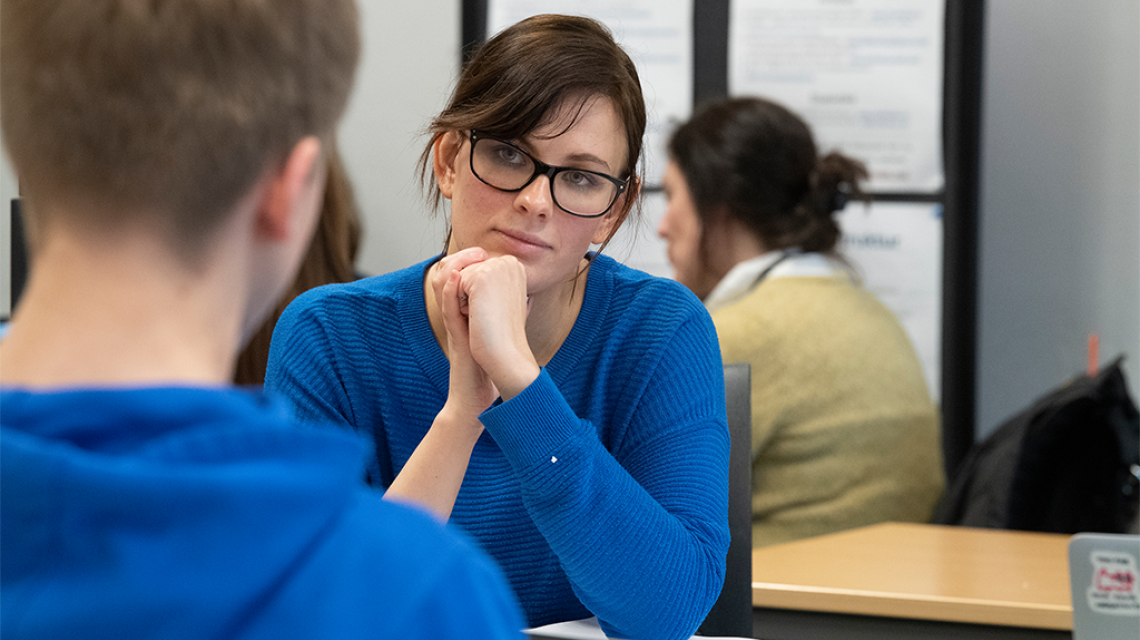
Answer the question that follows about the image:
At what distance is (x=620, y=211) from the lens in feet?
4.33

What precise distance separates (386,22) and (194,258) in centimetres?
300

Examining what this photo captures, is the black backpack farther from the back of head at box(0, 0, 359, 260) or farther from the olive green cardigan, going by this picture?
the back of head at box(0, 0, 359, 260)

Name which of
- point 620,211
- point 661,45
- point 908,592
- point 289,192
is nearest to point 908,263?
point 661,45

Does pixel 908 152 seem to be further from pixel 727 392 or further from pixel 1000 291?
pixel 727 392

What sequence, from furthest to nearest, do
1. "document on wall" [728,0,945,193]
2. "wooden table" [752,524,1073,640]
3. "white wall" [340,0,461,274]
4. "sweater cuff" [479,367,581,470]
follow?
"white wall" [340,0,461,274] < "document on wall" [728,0,945,193] < "wooden table" [752,524,1073,640] < "sweater cuff" [479,367,581,470]

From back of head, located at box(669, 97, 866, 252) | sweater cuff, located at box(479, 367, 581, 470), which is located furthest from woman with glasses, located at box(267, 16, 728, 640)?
back of head, located at box(669, 97, 866, 252)

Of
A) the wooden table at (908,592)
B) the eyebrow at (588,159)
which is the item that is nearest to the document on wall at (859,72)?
the wooden table at (908,592)

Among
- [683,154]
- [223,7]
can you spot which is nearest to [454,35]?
[683,154]

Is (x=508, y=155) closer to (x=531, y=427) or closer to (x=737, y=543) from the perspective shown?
(x=531, y=427)

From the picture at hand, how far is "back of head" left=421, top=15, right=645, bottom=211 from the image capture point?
1193 mm

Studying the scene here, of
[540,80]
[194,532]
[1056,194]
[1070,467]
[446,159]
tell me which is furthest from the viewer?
[1056,194]

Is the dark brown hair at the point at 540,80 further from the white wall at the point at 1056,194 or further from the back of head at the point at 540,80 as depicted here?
the white wall at the point at 1056,194

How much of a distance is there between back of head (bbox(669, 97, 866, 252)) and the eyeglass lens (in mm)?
1263

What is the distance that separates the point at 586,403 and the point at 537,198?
0.87ft
